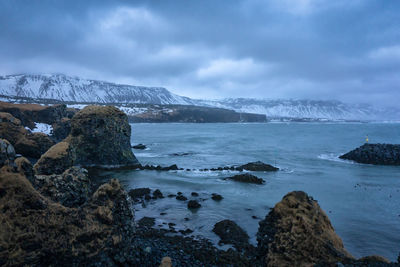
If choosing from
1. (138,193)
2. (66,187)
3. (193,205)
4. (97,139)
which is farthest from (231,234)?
(97,139)

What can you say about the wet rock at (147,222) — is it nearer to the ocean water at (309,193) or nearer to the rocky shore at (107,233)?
the ocean water at (309,193)

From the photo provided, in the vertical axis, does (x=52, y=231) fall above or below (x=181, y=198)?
above

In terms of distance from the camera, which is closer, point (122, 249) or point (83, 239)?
point (83, 239)

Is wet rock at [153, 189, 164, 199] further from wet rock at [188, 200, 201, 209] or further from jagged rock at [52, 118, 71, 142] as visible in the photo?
jagged rock at [52, 118, 71, 142]

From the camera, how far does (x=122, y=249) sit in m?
6.96

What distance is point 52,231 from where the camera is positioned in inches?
231

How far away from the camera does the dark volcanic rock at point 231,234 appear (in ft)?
37.4

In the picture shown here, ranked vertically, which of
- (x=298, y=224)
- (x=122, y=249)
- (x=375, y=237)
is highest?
(x=298, y=224)

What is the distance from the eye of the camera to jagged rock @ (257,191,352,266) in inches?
251

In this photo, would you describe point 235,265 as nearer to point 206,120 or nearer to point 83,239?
point 83,239

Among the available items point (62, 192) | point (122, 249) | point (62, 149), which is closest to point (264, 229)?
point (122, 249)

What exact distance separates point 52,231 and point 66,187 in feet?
15.7

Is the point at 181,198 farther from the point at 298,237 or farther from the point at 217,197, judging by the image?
the point at 298,237

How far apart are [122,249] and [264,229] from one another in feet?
14.2
